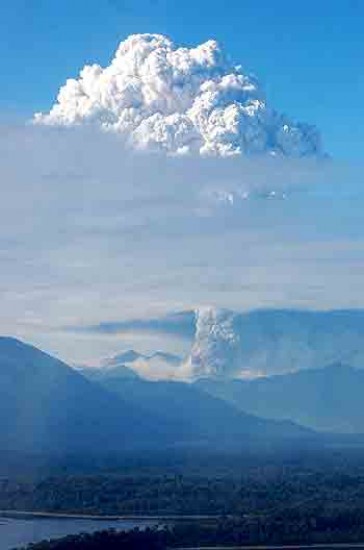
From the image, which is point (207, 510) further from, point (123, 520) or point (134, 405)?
point (134, 405)

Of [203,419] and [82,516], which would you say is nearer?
[82,516]

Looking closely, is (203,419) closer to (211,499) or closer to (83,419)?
(83,419)

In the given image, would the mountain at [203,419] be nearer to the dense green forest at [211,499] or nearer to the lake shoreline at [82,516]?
the dense green forest at [211,499]

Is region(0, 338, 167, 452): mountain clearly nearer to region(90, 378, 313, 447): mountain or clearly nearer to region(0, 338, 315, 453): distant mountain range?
region(0, 338, 315, 453): distant mountain range

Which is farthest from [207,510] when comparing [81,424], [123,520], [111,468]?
[81,424]

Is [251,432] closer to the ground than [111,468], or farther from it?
farther from it

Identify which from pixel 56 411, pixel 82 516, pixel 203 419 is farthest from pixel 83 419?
pixel 82 516

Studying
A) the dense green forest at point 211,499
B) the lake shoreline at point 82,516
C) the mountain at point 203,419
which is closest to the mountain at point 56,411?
the mountain at point 203,419

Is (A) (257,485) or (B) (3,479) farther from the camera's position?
(B) (3,479)
